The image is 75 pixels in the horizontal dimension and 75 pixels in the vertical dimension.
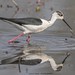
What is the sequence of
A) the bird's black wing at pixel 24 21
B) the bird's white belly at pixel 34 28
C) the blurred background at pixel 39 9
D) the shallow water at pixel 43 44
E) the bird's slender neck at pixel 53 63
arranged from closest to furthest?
the shallow water at pixel 43 44 < the bird's slender neck at pixel 53 63 < the bird's black wing at pixel 24 21 < the bird's white belly at pixel 34 28 < the blurred background at pixel 39 9

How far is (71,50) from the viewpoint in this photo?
1023 cm

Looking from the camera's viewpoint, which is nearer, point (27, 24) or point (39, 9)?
Answer: point (27, 24)

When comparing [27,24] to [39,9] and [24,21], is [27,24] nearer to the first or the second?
[24,21]

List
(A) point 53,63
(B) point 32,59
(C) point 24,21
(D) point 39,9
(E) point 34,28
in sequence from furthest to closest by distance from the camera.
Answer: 1. (D) point 39,9
2. (E) point 34,28
3. (C) point 24,21
4. (B) point 32,59
5. (A) point 53,63

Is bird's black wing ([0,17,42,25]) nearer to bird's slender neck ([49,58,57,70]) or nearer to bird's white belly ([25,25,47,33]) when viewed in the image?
bird's white belly ([25,25,47,33])

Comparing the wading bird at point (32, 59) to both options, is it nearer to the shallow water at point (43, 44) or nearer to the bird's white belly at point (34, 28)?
the shallow water at point (43, 44)

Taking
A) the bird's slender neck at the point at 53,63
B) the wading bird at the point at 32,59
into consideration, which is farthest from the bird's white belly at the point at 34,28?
the bird's slender neck at the point at 53,63

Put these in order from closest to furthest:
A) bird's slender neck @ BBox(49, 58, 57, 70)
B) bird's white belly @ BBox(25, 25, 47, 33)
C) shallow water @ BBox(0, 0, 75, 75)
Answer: shallow water @ BBox(0, 0, 75, 75) → bird's slender neck @ BBox(49, 58, 57, 70) → bird's white belly @ BBox(25, 25, 47, 33)

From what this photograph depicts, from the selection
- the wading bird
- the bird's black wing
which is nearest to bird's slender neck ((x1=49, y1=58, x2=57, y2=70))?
the wading bird

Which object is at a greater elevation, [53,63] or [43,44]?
[53,63]

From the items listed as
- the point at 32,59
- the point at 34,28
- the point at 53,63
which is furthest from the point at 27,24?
the point at 53,63

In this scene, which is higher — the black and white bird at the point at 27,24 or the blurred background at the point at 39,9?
the black and white bird at the point at 27,24

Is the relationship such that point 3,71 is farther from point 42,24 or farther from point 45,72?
point 42,24

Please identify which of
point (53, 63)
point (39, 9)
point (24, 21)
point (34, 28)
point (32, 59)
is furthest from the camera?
point (39, 9)
